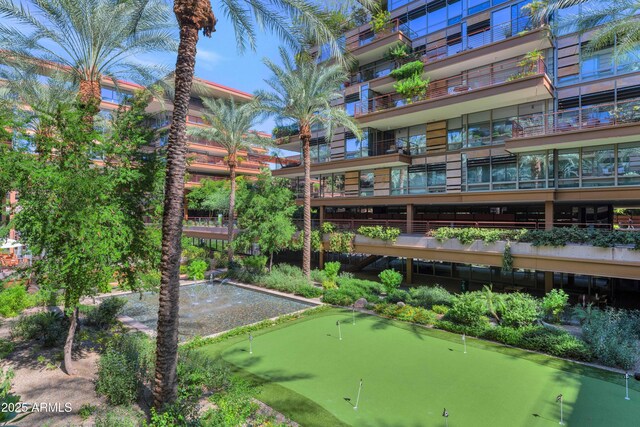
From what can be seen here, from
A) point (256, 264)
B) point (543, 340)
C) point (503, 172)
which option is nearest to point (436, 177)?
point (503, 172)

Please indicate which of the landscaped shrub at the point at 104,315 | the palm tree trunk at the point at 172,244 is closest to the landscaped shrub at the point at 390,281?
the landscaped shrub at the point at 104,315

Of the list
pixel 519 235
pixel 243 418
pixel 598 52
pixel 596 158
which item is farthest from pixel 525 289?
pixel 243 418

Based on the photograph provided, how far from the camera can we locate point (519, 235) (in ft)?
58.4

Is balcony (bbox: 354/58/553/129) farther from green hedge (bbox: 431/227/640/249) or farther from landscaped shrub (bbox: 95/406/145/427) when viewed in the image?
landscaped shrub (bbox: 95/406/145/427)

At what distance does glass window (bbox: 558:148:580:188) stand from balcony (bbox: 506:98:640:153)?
2.20 ft

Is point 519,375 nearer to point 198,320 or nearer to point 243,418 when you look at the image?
point 243,418

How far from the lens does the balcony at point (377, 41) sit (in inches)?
1046

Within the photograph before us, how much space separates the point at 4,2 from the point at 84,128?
27.6 ft

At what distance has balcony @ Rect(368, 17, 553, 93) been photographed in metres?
20.5

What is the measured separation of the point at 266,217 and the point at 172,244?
16.9 metres

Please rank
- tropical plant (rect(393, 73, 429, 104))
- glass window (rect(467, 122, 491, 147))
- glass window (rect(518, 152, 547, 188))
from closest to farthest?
glass window (rect(518, 152, 547, 188))
glass window (rect(467, 122, 491, 147))
tropical plant (rect(393, 73, 429, 104))

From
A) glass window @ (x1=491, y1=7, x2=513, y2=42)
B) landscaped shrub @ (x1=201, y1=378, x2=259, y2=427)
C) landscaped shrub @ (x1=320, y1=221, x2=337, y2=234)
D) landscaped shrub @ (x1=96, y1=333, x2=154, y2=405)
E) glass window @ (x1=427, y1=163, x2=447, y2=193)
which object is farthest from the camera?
landscaped shrub @ (x1=320, y1=221, x2=337, y2=234)

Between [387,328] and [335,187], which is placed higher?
[335,187]

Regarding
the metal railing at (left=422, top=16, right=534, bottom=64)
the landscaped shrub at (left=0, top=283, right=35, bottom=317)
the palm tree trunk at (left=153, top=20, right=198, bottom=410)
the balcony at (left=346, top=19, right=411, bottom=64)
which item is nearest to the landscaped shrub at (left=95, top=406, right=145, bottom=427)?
the palm tree trunk at (left=153, top=20, right=198, bottom=410)
